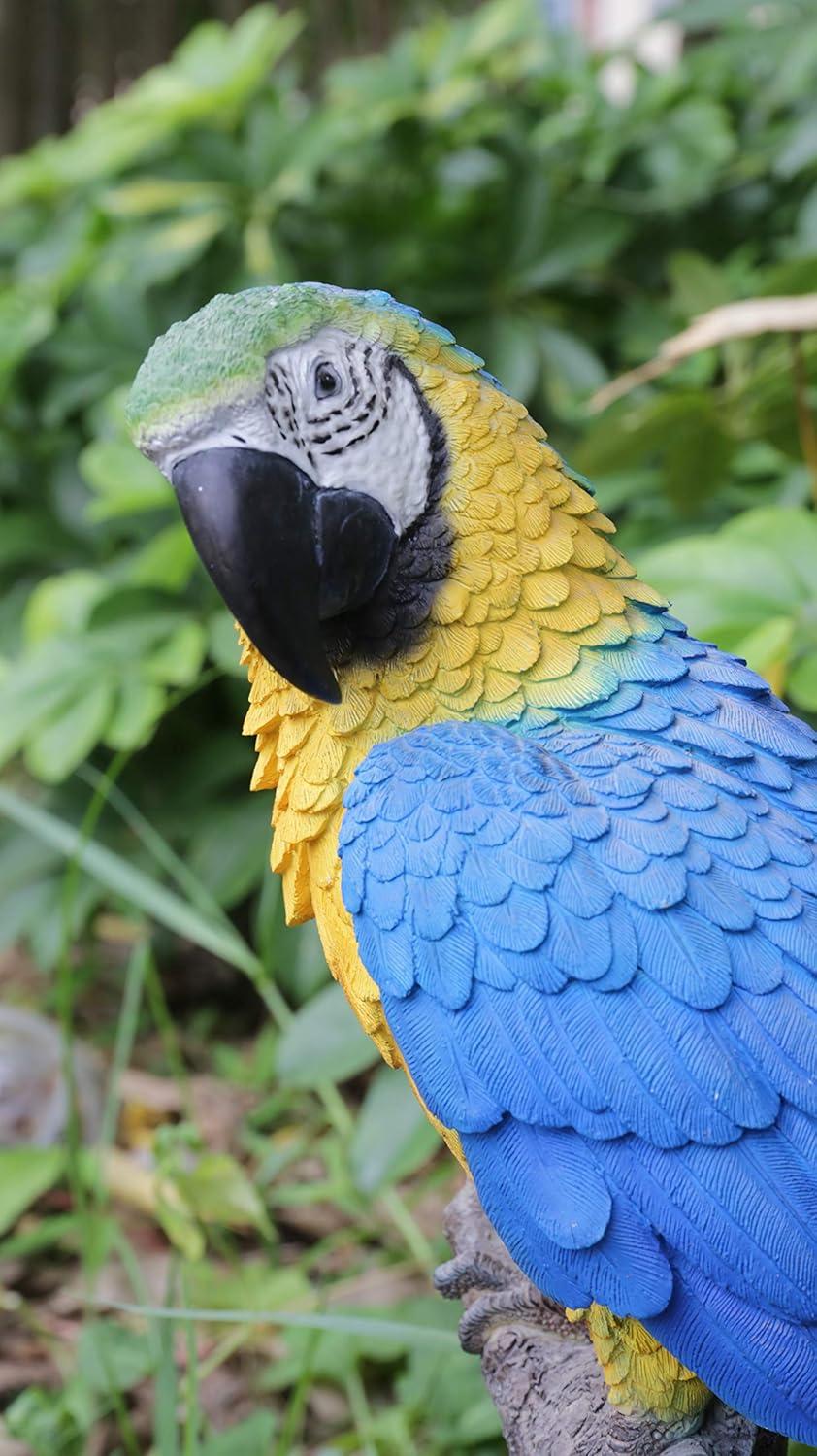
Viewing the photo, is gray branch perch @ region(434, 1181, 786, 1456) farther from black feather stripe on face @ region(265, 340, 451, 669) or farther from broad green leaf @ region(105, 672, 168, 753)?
broad green leaf @ region(105, 672, 168, 753)

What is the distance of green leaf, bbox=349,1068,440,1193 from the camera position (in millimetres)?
1229

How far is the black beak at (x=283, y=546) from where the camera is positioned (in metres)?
0.66

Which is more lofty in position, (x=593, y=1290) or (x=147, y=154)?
(x=147, y=154)

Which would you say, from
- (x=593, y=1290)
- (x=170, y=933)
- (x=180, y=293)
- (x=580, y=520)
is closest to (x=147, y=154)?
(x=180, y=293)

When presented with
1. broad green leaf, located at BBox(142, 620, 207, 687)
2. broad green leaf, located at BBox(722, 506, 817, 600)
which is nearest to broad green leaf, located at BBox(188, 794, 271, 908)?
broad green leaf, located at BBox(142, 620, 207, 687)

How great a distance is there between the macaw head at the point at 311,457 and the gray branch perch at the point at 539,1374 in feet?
1.48

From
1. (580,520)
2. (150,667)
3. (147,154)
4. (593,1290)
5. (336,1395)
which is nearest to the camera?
(593,1290)

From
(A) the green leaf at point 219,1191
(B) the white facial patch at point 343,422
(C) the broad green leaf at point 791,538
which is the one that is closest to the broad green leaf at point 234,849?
(A) the green leaf at point 219,1191

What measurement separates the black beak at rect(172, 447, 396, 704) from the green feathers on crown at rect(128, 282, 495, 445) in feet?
0.10

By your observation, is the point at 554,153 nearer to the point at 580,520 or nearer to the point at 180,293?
the point at 180,293

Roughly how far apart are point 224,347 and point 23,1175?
108 cm

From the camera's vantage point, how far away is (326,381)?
693mm

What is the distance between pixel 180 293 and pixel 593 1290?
1850mm

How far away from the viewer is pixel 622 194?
2.25 meters
